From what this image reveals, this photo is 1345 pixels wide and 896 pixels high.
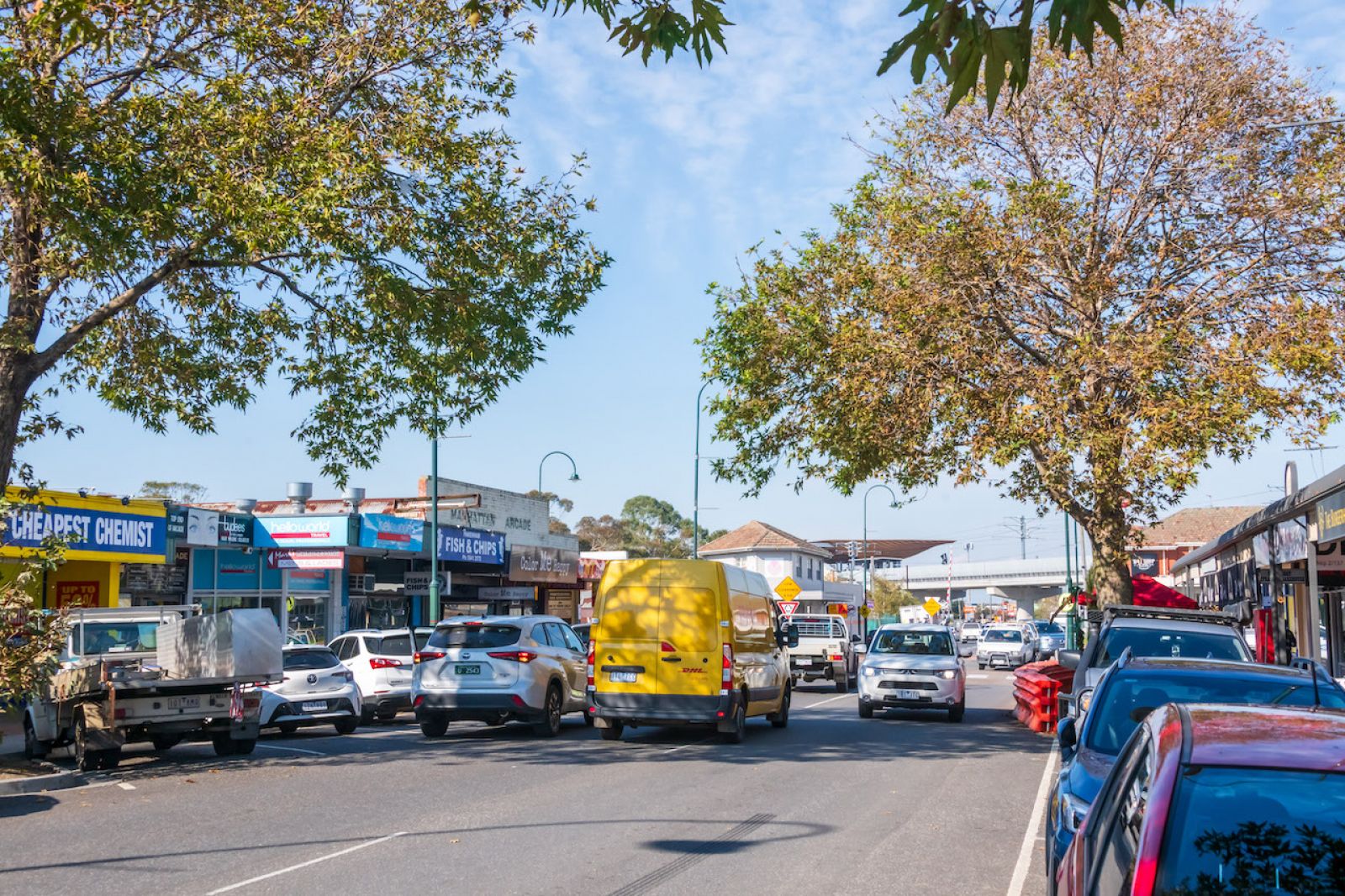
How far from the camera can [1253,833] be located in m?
3.52

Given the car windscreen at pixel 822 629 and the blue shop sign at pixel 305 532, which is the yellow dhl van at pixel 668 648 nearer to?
the blue shop sign at pixel 305 532

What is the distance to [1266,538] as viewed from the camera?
2389cm

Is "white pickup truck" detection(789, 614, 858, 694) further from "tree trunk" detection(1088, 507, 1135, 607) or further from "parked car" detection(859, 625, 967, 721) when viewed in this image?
"parked car" detection(859, 625, 967, 721)

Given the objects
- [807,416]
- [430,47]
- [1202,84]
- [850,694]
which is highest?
[1202,84]

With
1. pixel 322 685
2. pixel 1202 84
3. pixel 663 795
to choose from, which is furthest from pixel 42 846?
pixel 1202 84

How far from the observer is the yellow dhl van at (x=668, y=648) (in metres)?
17.0

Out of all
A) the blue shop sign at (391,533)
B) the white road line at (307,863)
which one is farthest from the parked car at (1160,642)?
the blue shop sign at (391,533)

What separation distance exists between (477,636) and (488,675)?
68cm

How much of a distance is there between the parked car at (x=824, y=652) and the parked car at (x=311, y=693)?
14.4m

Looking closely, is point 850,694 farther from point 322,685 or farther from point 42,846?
point 42,846

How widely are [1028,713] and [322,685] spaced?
11.4 meters

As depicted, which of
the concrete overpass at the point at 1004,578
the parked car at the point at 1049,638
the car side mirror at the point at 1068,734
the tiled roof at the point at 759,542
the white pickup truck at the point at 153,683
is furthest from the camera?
the concrete overpass at the point at 1004,578

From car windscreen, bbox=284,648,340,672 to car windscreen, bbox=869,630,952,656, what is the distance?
374 inches

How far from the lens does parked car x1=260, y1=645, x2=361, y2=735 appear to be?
19.0 m
